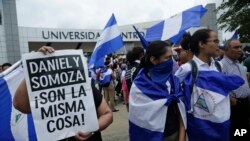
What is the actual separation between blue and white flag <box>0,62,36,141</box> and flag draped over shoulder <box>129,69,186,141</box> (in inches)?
46.1

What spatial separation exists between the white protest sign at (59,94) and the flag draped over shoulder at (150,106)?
2.62ft

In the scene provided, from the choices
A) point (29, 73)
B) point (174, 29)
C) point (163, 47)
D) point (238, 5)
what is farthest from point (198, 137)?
point (238, 5)

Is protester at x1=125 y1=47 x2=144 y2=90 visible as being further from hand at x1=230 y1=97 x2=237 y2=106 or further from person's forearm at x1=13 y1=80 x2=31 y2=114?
person's forearm at x1=13 y1=80 x2=31 y2=114

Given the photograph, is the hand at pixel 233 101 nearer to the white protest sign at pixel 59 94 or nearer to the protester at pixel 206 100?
the protester at pixel 206 100

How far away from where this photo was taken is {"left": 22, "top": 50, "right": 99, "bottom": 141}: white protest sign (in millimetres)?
2758

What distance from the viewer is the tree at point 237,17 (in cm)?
2538

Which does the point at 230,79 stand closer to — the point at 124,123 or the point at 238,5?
the point at 124,123

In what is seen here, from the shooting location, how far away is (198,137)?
366cm

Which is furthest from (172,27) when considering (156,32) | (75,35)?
(75,35)

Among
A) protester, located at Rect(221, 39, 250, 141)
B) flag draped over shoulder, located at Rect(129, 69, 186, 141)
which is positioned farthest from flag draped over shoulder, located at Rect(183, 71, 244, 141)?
protester, located at Rect(221, 39, 250, 141)

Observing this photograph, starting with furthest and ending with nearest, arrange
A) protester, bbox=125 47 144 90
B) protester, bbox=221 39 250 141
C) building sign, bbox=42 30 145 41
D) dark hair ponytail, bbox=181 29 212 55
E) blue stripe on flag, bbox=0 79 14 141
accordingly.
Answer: building sign, bbox=42 30 145 41 < protester, bbox=125 47 144 90 < protester, bbox=221 39 250 141 < blue stripe on flag, bbox=0 79 14 141 < dark hair ponytail, bbox=181 29 212 55

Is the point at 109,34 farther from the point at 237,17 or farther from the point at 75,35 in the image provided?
the point at 75,35

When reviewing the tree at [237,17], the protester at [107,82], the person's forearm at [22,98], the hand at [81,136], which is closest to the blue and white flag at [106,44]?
the person's forearm at [22,98]

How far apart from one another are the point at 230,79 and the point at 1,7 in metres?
24.9
